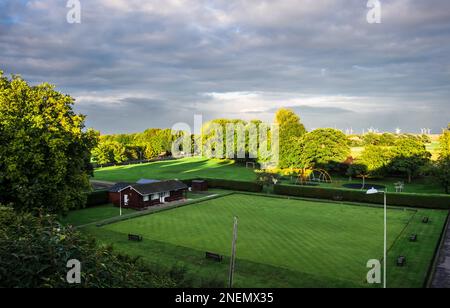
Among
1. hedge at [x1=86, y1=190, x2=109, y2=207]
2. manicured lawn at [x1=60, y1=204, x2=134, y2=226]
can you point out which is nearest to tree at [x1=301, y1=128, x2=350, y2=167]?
hedge at [x1=86, y1=190, x2=109, y2=207]

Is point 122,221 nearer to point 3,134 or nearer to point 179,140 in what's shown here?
point 3,134

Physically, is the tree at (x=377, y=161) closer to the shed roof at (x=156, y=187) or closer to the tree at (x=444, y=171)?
the tree at (x=444, y=171)

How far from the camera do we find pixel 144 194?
168ft

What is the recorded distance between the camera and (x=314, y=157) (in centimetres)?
7919

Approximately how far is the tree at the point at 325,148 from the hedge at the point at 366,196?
19.3 m

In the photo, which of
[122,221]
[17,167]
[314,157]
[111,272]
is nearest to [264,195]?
[314,157]

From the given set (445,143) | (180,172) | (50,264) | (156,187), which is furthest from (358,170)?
(50,264)

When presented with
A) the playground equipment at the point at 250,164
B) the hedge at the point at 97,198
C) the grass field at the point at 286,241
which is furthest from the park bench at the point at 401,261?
the playground equipment at the point at 250,164

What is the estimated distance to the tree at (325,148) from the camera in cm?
7906

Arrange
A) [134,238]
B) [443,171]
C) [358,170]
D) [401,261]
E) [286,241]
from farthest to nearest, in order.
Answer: [358,170], [443,171], [286,241], [134,238], [401,261]

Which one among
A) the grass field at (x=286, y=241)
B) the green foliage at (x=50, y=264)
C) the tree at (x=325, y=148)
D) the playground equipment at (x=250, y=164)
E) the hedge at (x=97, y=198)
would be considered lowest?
the grass field at (x=286, y=241)

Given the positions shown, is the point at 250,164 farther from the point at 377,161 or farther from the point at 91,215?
the point at 91,215

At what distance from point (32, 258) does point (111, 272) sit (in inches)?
83.7

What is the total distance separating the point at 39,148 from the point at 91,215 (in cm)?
1512
